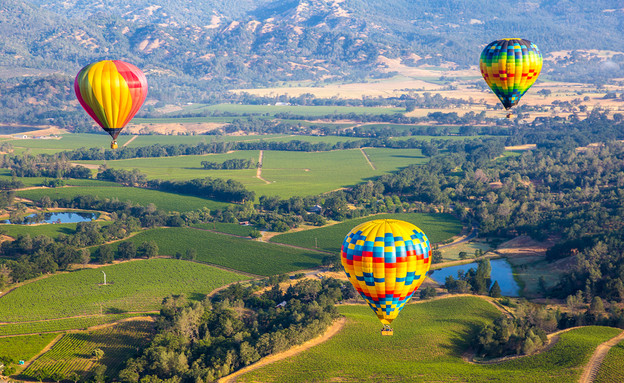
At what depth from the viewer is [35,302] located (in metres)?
75.1

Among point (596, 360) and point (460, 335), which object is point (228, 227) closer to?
point (460, 335)

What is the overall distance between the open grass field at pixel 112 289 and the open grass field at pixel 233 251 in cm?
323

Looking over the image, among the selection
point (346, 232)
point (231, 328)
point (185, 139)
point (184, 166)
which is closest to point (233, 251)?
point (346, 232)

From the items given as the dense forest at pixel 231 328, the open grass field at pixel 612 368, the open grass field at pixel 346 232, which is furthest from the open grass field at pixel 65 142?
the open grass field at pixel 612 368

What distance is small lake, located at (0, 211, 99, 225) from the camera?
358 feet

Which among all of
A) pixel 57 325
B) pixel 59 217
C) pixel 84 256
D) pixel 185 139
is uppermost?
pixel 185 139

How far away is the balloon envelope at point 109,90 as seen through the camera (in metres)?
58.8

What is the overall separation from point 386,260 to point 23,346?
3700 cm

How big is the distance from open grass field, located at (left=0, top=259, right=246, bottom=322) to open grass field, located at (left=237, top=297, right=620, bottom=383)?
63.7 ft

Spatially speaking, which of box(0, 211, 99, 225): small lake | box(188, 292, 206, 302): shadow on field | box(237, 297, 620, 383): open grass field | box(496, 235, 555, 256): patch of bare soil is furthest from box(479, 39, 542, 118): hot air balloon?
box(0, 211, 99, 225): small lake

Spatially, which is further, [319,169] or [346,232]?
[319,169]

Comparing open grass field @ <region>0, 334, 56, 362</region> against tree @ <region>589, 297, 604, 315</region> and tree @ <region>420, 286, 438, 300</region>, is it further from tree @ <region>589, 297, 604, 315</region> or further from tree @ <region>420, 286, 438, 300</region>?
tree @ <region>589, 297, 604, 315</region>

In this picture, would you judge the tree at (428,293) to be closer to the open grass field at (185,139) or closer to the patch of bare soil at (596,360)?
the patch of bare soil at (596,360)

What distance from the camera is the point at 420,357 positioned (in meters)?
62.3
